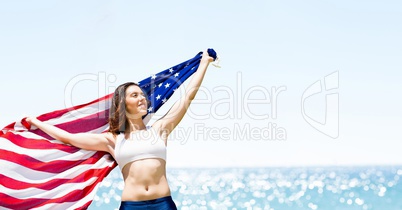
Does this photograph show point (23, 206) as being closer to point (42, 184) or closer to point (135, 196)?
point (42, 184)

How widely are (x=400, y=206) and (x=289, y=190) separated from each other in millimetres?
7085

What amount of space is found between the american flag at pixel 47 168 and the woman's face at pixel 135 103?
424 millimetres

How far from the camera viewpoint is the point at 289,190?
24141mm

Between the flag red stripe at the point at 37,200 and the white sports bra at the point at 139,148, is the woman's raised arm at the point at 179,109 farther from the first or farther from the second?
the flag red stripe at the point at 37,200

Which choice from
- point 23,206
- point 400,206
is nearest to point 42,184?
point 23,206

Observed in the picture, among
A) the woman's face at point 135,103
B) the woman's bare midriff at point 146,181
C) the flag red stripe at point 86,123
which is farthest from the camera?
the flag red stripe at point 86,123

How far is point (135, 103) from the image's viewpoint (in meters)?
5.53

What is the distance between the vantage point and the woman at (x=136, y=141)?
5230mm

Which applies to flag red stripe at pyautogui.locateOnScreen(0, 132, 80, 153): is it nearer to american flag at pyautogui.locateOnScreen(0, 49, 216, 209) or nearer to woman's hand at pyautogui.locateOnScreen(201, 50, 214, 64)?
american flag at pyautogui.locateOnScreen(0, 49, 216, 209)

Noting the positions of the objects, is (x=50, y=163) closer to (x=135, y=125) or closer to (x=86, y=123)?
(x=86, y=123)

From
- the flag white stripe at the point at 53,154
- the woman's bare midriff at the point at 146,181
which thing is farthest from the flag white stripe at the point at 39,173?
the woman's bare midriff at the point at 146,181

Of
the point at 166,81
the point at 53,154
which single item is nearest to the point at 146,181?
the point at 53,154

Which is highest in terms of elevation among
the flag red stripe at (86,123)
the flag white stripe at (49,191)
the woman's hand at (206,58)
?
the woman's hand at (206,58)

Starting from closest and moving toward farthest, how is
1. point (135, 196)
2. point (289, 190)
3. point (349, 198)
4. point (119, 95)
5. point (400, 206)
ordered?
1. point (135, 196)
2. point (119, 95)
3. point (400, 206)
4. point (349, 198)
5. point (289, 190)
